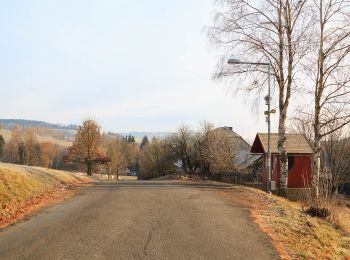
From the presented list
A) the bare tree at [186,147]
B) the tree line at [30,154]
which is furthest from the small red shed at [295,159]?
the tree line at [30,154]

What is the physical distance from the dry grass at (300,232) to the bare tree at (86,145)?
42.1 m

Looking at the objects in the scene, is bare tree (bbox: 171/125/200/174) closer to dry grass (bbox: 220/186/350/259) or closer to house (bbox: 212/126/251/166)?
house (bbox: 212/126/251/166)

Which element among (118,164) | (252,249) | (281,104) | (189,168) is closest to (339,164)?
(281,104)

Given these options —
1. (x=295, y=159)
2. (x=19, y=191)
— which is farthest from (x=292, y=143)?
(x=19, y=191)

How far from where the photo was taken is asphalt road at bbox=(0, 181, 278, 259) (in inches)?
362

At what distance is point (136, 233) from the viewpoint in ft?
36.0

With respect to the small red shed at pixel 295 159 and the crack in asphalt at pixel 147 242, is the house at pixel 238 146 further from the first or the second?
the crack in asphalt at pixel 147 242

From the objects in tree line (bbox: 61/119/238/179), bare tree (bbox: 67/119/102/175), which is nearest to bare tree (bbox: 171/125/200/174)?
tree line (bbox: 61/119/238/179)

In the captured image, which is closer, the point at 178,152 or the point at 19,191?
the point at 19,191

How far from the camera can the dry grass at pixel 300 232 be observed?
1055cm

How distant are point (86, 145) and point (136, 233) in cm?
4914

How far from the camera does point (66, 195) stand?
19.6m

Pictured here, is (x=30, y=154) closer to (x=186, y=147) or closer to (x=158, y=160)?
(x=158, y=160)

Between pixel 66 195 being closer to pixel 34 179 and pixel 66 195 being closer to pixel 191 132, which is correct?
pixel 34 179
